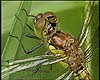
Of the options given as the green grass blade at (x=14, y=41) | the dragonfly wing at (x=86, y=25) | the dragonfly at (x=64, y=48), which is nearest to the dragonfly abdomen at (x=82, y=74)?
the dragonfly at (x=64, y=48)

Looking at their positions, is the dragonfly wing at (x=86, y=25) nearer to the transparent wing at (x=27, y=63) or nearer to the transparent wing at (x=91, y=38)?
the transparent wing at (x=91, y=38)

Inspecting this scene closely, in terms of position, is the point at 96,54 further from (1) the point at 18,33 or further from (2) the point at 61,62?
(1) the point at 18,33

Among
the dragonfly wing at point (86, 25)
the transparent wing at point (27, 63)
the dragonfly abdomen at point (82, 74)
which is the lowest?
the dragonfly abdomen at point (82, 74)

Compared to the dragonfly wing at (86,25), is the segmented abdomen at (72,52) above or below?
below

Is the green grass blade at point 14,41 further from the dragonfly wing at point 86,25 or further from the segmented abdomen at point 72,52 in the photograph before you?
the dragonfly wing at point 86,25

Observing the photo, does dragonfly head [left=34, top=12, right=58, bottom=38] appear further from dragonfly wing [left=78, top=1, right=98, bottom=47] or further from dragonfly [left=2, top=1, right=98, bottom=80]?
dragonfly wing [left=78, top=1, right=98, bottom=47]

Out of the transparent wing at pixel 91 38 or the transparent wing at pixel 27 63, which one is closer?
the transparent wing at pixel 27 63

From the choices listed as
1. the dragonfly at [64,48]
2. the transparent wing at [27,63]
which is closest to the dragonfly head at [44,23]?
the dragonfly at [64,48]
